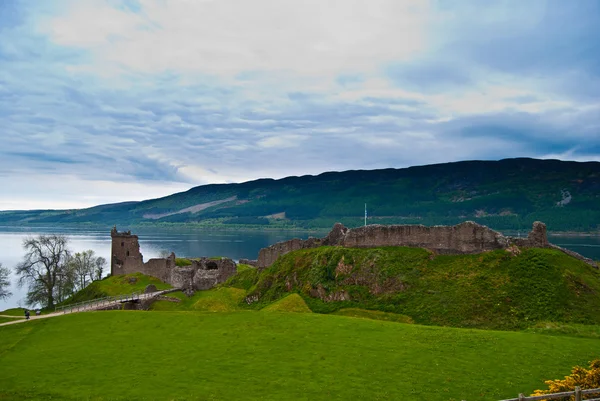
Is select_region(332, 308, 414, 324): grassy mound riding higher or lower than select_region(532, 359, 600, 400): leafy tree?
lower

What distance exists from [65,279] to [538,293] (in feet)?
246

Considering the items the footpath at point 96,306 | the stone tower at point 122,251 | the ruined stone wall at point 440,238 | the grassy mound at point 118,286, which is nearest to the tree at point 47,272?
the grassy mound at point 118,286

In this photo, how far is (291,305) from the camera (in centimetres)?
4262

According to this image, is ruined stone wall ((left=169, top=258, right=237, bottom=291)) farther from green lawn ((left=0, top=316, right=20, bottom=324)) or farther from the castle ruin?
green lawn ((left=0, top=316, right=20, bottom=324))

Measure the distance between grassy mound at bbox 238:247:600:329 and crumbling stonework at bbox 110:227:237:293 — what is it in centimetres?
1973

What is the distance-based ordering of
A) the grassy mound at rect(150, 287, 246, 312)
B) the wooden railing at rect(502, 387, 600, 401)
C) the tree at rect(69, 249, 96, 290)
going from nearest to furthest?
the wooden railing at rect(502, 387, 600, 401), the grassy mound at rect(150, 287, 246, 312), the tree at rect(69, 249, 96, 290)

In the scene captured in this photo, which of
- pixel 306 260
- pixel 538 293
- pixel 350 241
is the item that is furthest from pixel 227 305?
pixel 538 293

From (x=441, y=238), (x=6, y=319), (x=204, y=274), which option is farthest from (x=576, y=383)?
(x=204, y=274)

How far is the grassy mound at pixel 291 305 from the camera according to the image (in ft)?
137

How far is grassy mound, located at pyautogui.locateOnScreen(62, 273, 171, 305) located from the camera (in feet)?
231

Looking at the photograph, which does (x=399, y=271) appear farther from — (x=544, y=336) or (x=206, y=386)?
(x=206, y=386)

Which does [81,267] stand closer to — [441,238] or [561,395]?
[441,238]

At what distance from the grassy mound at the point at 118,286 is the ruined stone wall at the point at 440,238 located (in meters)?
34.5

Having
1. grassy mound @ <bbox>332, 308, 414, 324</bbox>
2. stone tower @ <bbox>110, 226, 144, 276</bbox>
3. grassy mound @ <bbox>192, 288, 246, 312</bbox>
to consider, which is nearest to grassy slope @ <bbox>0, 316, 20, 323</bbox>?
grassy mound @ <bbox>192, 288, 246, 312</bbox>
